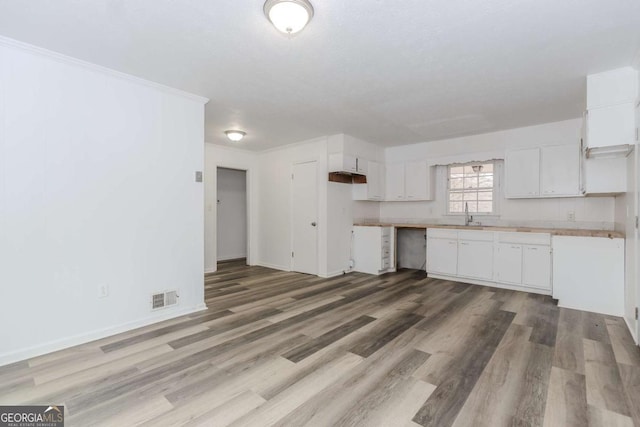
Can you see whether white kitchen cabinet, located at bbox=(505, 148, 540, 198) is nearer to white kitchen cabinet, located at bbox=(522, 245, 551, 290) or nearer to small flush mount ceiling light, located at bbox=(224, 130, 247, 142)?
white kitchen cabinet, located at bbox=(522, 245, 551, 290)

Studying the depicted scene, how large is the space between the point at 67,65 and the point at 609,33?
14.1ft

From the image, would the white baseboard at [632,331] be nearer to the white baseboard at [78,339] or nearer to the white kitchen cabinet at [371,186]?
the white kitchen cabinet at [371,186]

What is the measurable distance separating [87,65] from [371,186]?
4.37 metres

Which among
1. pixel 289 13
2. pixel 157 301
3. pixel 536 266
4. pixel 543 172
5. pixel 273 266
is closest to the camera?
pixel 289 13

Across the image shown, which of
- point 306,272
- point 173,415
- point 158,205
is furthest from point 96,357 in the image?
point 306,272

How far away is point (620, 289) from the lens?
3.37 metres

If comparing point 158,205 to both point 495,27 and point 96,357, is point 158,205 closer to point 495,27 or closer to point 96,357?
point 96,357

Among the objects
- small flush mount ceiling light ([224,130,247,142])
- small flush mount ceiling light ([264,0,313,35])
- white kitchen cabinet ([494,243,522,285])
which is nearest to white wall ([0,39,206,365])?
small flush mount ceiling light ([224,130,247,142])

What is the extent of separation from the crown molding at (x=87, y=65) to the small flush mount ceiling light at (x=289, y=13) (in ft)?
5.70

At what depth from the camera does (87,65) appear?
2.71 meters

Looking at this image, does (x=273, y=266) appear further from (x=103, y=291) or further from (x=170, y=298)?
(x=103, y=291)

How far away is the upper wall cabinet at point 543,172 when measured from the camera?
14.1 ft

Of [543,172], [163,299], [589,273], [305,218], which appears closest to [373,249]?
[305,218]

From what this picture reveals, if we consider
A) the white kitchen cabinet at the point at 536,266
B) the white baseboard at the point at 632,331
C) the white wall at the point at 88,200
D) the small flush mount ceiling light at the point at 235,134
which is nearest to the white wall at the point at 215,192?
the small flush mount ceiling light at the point at 235,134
